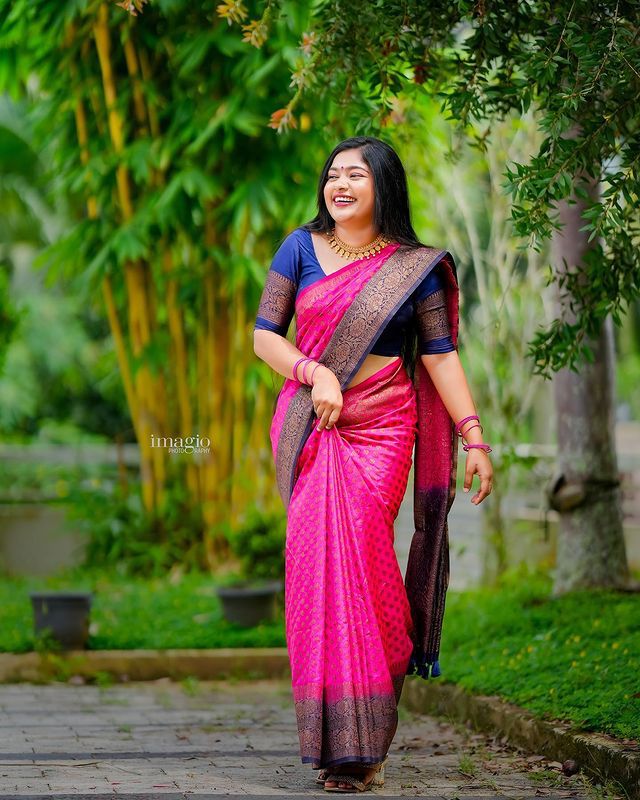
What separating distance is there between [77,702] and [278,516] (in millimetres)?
2267

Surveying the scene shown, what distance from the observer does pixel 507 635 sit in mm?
5539

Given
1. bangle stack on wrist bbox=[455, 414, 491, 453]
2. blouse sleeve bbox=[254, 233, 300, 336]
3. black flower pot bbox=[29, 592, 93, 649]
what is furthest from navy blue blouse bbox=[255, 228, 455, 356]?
black flower pot bbox=[29, 592, 93, 649]

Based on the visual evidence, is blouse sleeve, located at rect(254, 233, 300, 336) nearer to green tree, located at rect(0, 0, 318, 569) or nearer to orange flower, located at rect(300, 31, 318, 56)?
orange flower, located at rect(300, 31, 318, 56)

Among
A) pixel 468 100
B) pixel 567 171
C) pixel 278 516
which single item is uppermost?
pixel 468 100

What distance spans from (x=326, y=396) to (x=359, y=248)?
0.54 metres

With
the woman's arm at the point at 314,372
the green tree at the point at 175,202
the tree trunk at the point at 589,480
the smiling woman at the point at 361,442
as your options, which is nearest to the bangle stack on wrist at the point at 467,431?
the smiling woman at the point at 361,442

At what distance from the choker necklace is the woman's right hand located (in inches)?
16.0

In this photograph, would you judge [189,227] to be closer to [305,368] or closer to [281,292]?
[281,292]

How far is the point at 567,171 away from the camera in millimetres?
3729

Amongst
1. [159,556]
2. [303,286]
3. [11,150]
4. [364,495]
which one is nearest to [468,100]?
[303,286]

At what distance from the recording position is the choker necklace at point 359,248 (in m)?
3.78

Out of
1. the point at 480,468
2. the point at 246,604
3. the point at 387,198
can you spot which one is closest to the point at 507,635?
the point at 246,604

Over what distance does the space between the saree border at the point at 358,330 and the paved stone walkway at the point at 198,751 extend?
0.89m

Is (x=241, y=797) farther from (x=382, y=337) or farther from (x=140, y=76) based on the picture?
(x=140, y=76)
